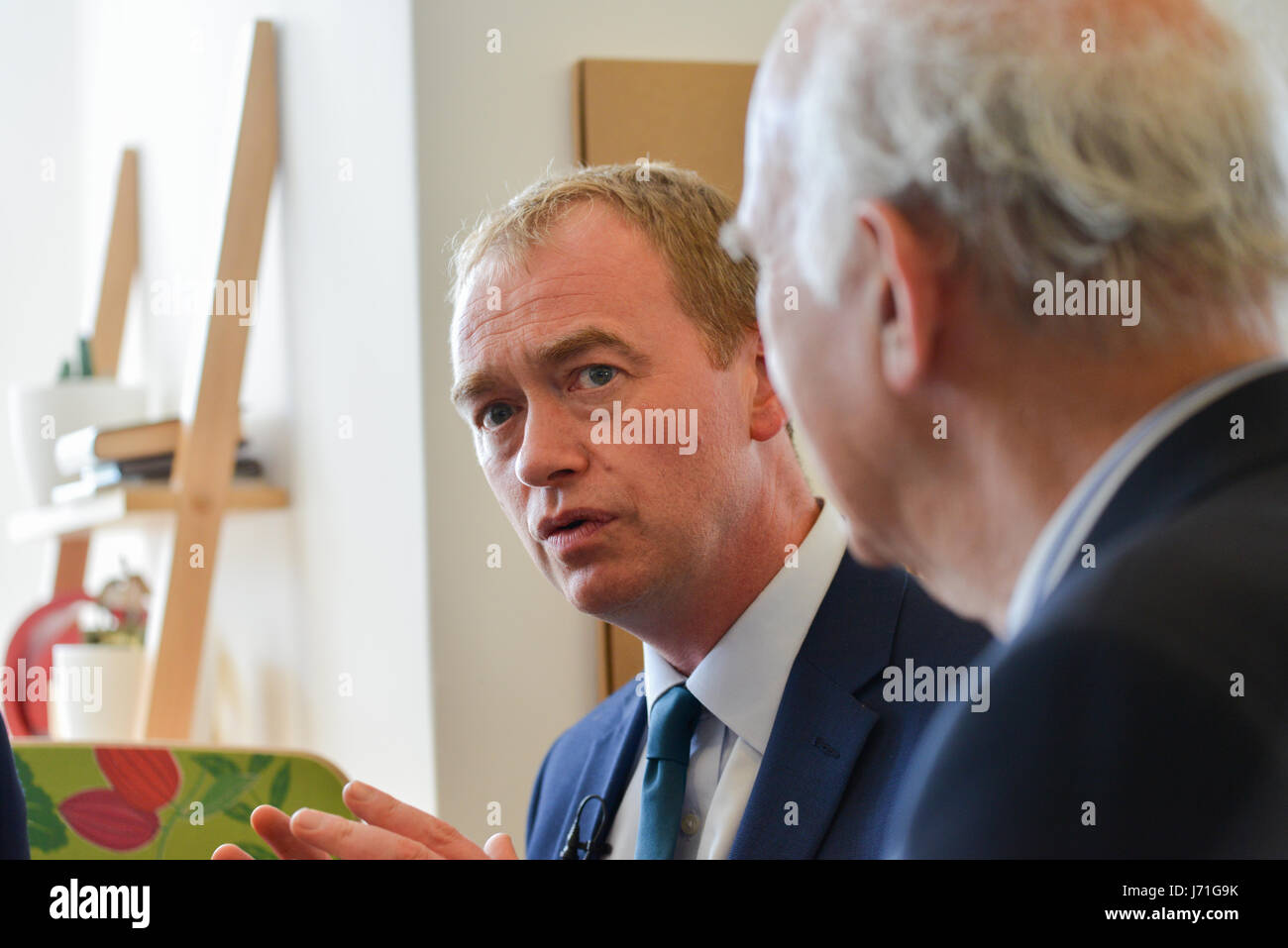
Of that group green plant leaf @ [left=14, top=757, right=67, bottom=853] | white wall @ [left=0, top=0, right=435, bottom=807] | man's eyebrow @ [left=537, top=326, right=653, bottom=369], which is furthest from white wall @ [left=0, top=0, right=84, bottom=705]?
man's eyebrow @ [left=537, top=326, right=653, bottom=369]

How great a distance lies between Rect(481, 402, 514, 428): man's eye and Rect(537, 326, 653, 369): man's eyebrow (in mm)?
64

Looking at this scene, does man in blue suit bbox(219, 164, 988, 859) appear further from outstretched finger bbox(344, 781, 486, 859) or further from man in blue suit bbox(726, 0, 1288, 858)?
man in blue suit bbox(726, 0, 1288, 858)

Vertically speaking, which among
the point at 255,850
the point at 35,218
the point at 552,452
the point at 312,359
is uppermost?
the point at 35,218

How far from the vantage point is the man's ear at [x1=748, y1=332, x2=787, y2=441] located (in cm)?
119

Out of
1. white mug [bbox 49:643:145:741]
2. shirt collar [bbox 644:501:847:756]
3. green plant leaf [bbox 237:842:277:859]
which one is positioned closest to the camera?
shirt collar [bbox 644:501:847:756]

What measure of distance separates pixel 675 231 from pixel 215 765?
750mm

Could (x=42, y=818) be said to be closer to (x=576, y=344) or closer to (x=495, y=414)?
(x=495, y=414)

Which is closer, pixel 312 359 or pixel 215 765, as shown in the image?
pixel 215 765

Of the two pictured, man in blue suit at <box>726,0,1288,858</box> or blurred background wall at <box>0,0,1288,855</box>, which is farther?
blurred background wall at <box>0,0,1288,855</box>

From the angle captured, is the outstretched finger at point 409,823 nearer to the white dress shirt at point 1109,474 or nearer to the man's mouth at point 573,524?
the man's mouth at point 573,524

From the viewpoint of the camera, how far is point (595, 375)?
1136mm

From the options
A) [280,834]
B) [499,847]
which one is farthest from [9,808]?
[499,847]

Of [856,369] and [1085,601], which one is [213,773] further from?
[1085,601]

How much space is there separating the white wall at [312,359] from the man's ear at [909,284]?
1.19 metres
